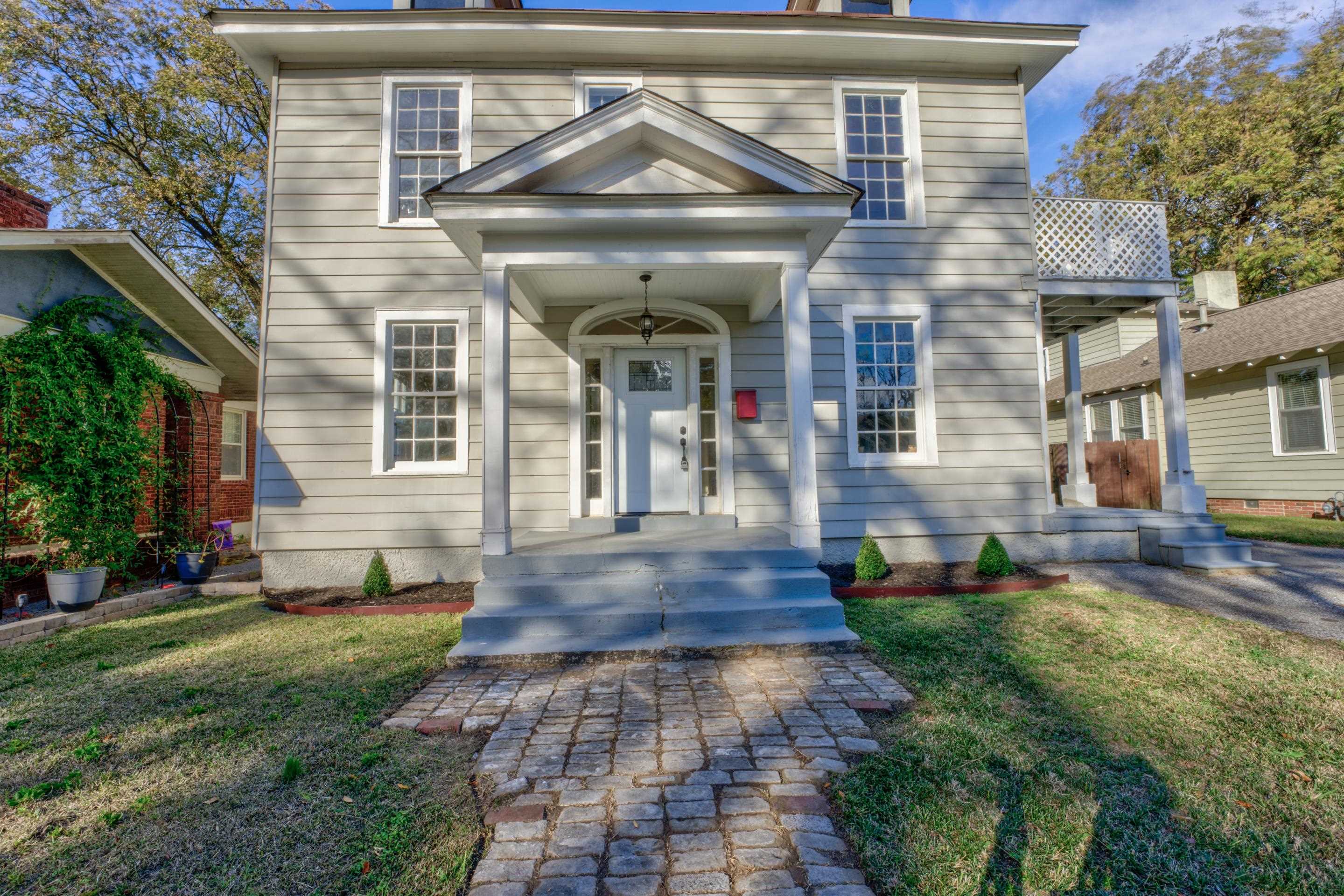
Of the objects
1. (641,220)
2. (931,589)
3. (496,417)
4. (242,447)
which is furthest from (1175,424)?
(242,447)

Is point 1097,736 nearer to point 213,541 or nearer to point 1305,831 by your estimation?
point 1305,831

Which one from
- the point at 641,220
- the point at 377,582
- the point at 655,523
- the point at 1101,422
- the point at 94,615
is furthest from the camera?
the point at 1101,422

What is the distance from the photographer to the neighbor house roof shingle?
10055 millimetres

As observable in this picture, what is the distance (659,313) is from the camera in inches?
264

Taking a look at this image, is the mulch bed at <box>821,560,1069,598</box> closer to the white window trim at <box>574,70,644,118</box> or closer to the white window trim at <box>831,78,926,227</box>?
the white window trim at <box>831,78,926,227</box>

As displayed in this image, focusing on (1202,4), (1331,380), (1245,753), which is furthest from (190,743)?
(1202,4)

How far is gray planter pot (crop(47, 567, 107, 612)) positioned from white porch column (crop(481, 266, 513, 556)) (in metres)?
3.84

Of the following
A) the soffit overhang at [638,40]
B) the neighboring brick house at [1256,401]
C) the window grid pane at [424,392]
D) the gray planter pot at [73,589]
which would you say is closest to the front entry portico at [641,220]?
the window grid pane at [424,392]

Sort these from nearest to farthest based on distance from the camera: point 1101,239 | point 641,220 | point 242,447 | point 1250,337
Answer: point 641,220, point 1101,239, point 242,447, point 1250,337

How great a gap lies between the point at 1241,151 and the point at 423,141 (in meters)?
21.9

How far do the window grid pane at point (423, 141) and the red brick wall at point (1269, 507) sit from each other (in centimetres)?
1479

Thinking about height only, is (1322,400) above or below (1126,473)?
above

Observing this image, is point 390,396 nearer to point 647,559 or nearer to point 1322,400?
point 647,559

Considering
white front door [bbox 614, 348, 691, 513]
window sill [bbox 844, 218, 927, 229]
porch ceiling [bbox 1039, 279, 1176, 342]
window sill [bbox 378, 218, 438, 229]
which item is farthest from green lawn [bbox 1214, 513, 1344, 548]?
window sill [bbox 378, 218, 438, 229]
